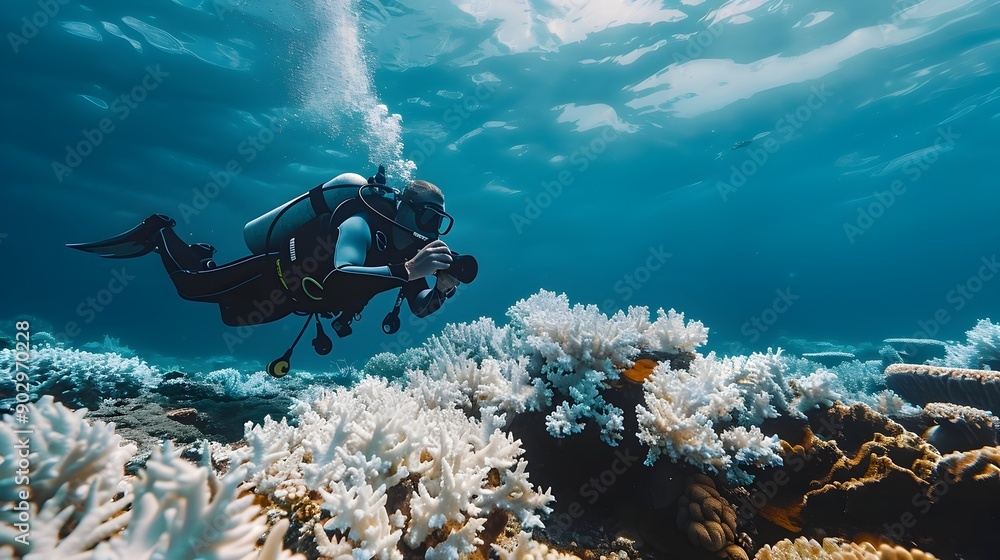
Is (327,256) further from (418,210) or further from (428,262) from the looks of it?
(428,262)

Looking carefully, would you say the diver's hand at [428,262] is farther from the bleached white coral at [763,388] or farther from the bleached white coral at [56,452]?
the bleached white coral at [763,388]

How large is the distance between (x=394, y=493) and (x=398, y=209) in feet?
9.22

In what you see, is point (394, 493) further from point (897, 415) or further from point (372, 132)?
point (372, 132)

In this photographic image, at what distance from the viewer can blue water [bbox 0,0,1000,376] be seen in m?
14.5

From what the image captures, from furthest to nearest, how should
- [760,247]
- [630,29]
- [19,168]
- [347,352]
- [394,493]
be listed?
1. [347,352]
2. [760,247]
3. [19,168]
4. [630,29]
5. [394,493]

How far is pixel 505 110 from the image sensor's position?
63.2 feet

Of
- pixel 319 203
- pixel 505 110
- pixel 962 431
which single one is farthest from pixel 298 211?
pixel 505 110

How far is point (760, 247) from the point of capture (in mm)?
Answer: 56531

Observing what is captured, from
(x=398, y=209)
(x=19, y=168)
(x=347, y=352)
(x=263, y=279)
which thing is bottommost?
(x=263, y=279)

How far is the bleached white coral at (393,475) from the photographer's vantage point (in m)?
1.83

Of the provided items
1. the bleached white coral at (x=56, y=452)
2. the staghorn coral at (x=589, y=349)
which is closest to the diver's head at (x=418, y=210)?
the staghorn coral at (x=589, y=349)

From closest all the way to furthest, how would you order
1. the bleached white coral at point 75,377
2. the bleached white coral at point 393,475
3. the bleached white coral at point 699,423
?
the bleached white coral at point 393,475 → the bleached white coral at point 699,423 → the bleached white coral at point 75,377

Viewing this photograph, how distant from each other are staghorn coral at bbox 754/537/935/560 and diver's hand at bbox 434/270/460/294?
3.09 meters

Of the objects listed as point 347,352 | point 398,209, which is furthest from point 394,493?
point 347,352
